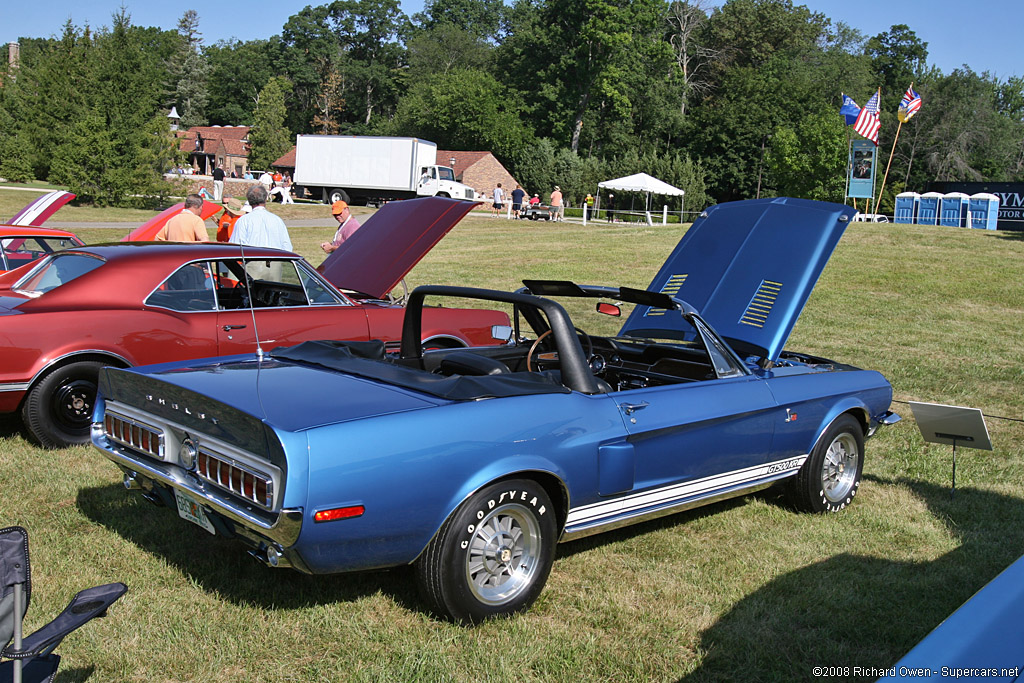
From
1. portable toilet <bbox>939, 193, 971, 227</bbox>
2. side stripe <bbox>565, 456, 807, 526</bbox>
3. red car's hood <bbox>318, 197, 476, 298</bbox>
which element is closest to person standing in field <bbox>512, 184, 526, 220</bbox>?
portable toilet <bbox>939, 193, 971, 227</bbox>

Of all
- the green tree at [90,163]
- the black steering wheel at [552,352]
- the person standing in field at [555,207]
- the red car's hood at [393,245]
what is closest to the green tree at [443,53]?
the person standing in field at [555,207]

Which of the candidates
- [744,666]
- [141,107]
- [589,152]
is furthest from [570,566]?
[589,152]

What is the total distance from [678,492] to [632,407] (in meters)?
0.58

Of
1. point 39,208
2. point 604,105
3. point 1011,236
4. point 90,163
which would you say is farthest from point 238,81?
point 39,208

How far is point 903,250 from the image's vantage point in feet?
79.5

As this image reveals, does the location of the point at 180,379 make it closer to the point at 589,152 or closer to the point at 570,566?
the point at 570,566

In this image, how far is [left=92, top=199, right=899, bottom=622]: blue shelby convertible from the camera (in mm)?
3346

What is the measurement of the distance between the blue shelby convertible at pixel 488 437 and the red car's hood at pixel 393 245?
225 centimetres

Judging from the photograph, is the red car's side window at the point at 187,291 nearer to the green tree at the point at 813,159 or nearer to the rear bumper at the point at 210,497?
the rear bumper at the point at 210,497

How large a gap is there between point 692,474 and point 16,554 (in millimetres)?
3110

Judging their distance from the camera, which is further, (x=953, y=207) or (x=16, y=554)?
(x=953, y=207)

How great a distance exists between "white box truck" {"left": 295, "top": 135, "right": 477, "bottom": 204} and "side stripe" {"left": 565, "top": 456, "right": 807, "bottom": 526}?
3917 centimetres

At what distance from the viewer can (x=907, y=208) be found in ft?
126

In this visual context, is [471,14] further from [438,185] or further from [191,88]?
[438,185]
